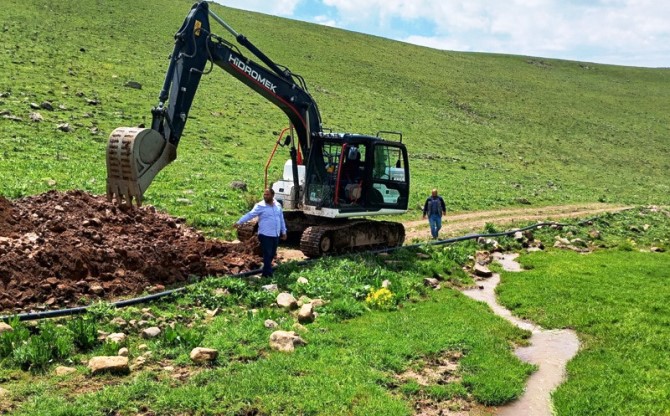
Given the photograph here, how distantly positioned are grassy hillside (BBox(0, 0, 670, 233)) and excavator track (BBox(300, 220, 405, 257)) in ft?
15.7

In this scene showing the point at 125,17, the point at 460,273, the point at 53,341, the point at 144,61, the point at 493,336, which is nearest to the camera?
the point at 53,341

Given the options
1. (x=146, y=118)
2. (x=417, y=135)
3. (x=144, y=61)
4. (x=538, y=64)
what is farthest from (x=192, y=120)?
(x=538, y=64)

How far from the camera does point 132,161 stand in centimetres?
1205

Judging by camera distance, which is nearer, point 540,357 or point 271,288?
point 540,357

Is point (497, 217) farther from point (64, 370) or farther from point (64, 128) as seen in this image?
point (64, 128)

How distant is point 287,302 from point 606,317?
22.2 feet

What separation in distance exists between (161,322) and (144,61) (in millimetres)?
47927

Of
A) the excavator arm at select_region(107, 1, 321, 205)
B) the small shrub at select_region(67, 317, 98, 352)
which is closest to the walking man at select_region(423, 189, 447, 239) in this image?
the excavator arm at select_region(107, 1, 321, 205)

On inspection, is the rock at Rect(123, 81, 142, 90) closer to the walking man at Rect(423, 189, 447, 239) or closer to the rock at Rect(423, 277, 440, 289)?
the walking man at Rect(423, 189, 447, 239)

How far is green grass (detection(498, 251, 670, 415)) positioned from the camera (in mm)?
8828

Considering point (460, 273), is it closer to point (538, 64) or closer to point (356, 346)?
point (356, 346)

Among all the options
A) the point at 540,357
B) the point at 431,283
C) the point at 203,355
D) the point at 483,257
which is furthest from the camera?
the point at 483,257

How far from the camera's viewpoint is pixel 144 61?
53.5m

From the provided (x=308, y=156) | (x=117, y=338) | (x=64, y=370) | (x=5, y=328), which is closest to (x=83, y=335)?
(x=117, y=338)
